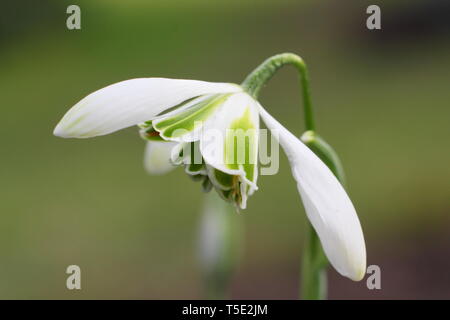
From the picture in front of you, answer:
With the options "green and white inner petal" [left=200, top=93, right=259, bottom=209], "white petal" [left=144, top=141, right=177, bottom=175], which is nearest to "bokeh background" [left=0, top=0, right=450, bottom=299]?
"white petal" [left=144, top=141, right=177, bottom=175]

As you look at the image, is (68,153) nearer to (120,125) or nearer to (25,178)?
(25,178)

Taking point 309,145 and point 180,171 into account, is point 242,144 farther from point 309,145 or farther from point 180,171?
point 180,171

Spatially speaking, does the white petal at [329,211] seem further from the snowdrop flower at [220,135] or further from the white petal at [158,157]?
the white petal at [158,157]

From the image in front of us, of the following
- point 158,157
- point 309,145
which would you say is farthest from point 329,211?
point 158,157

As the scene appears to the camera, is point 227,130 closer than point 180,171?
Yes

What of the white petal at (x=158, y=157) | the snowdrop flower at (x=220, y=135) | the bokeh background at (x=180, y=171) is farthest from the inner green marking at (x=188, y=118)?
the bokeh background at (x=180, y=171)

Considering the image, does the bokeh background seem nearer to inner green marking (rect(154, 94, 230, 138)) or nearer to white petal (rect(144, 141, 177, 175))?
white petal (rect(144, 141, 177, 175))

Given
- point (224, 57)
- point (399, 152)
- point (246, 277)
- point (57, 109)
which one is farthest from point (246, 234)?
point (224, 57)
